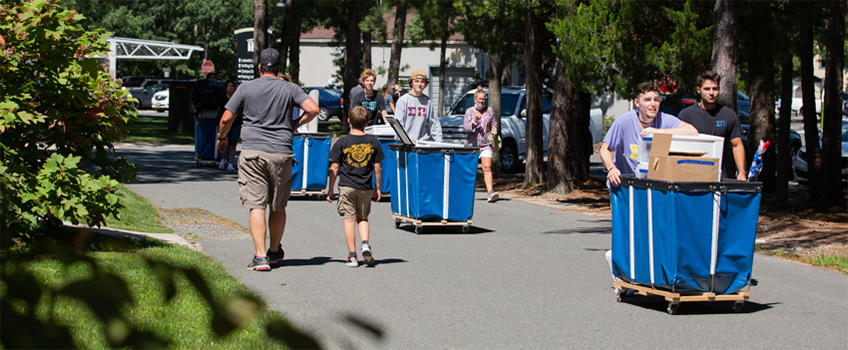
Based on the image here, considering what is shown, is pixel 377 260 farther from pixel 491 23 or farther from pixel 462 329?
pixel 491 23

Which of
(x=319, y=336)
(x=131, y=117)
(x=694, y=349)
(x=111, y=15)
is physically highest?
(x=111, y=15)

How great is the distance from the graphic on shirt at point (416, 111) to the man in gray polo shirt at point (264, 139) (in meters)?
4.54

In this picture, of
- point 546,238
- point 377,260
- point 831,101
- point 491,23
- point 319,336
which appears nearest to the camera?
point 319,336

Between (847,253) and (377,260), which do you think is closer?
(377,260)

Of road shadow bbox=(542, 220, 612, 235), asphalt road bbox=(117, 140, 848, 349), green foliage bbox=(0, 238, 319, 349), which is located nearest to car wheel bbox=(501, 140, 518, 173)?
road shadow bbox=(542, 220, 612, 235)

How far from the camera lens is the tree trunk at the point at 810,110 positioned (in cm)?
1320

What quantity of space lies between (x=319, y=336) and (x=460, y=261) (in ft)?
23.3

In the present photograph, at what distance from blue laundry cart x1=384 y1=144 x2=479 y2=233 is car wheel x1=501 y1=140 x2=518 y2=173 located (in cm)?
895

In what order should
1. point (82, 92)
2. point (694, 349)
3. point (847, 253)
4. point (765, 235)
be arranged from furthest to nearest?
point (765, 235), point (847, 253), point (82, 92), point (694, 349)

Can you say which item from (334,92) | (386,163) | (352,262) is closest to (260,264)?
(352,262)

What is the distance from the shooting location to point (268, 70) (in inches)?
287

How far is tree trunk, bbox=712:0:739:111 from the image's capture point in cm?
1026

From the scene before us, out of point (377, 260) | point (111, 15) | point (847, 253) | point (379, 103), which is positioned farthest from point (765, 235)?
point (111, 15)

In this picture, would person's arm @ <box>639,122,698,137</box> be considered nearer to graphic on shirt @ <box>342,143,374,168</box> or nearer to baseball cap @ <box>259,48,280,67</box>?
graphic on shirt @ <box>342,143,374,168</box>
